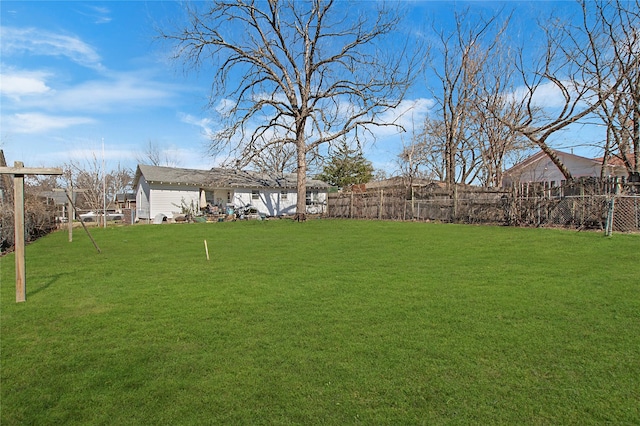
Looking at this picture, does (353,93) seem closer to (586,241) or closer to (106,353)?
(586,241)

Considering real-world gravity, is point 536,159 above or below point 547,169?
above

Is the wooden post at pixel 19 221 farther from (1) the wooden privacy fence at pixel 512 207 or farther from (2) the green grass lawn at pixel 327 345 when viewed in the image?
(1) the wooden privacy fence at pixel 512 207

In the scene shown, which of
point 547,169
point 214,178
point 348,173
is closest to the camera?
point 214,178

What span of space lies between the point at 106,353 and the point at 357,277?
404cm

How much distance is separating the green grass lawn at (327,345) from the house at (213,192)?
18512 mm

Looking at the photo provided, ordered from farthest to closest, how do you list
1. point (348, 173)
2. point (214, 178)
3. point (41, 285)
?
point (348, 173) → point (214, 178) → point (41, 285)

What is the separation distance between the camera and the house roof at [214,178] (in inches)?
985

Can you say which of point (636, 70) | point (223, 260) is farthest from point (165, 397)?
point (636, 70)

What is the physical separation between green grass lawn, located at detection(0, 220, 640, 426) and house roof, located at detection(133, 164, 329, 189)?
18.5m

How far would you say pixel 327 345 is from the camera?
3627 millimetres

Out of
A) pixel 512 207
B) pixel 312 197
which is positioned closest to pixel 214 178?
pixel 312 197

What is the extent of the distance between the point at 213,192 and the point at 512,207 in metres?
20.2

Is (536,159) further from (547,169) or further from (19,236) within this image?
(19,236)

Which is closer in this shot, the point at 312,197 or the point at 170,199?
the point at 170,199
